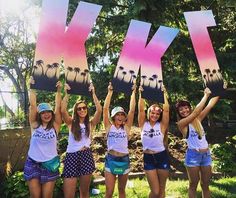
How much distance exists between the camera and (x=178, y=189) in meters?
8.38

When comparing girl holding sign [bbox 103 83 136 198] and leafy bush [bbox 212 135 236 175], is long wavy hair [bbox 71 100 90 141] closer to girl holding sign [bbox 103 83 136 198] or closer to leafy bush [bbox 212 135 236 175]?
girl holding sign [bbox 103 83 136 198]

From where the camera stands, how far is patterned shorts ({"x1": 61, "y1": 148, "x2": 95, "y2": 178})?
5.63m

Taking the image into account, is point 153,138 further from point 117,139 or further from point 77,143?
point 77,143

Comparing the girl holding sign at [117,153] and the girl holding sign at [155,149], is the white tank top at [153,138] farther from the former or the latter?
the girl holding sign at [117,153]

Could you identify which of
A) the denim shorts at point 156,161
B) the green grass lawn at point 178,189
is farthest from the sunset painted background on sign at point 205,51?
the green grass lawn at point 178,189

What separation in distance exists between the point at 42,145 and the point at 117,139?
3.84 feet

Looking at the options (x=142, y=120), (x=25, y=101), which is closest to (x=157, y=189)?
(x=142, y=120)

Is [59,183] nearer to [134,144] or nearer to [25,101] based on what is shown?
[25,101]

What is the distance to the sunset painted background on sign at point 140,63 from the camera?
642 cm

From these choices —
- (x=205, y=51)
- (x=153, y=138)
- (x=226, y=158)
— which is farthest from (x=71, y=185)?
(x=226, y=158)

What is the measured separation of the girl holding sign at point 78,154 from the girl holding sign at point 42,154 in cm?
23

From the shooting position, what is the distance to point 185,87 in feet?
35.9

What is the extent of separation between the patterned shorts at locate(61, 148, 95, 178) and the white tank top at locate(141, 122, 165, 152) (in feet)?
3.06

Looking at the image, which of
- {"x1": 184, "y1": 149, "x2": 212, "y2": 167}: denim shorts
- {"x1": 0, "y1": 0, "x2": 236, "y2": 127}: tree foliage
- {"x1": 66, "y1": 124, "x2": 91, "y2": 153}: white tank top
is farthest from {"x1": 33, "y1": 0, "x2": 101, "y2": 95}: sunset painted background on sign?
{"x1": 0, "y1": 0, "x2": 236, "y2": 127}: tree foliage
